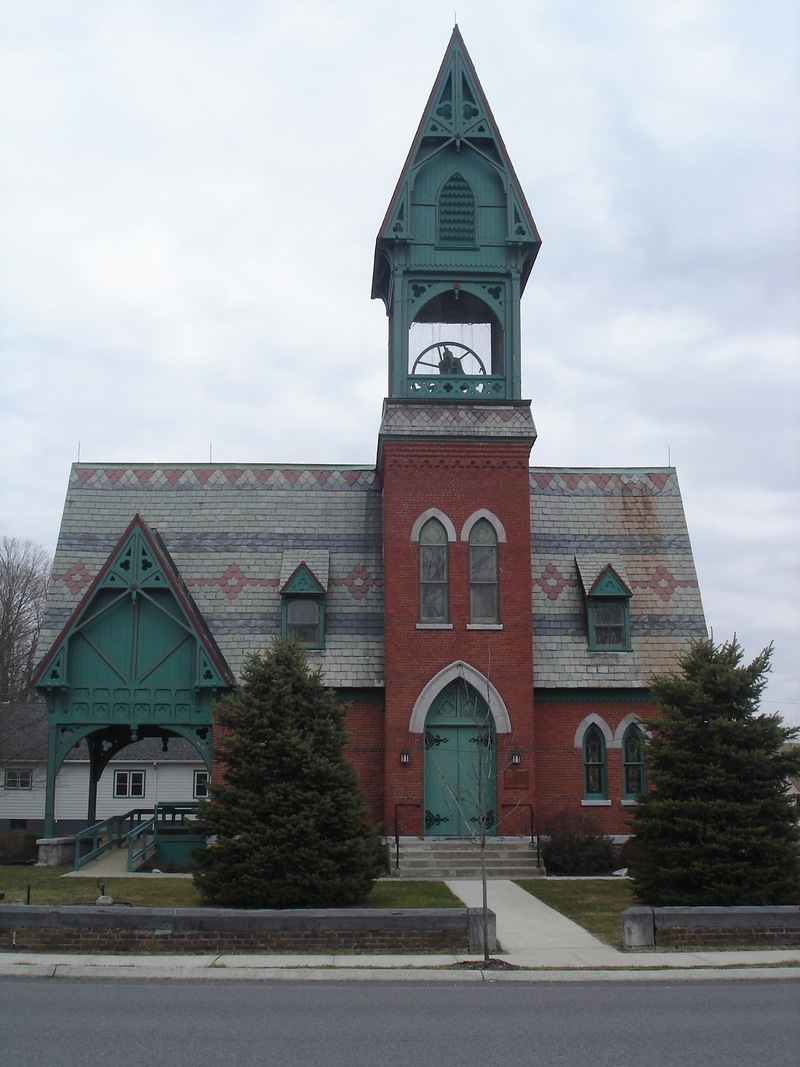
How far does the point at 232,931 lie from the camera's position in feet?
46.3

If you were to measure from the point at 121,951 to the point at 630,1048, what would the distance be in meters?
7.24

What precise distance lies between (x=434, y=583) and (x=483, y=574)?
1.17m

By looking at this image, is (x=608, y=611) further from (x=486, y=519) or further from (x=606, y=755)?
(x=486, y=519)

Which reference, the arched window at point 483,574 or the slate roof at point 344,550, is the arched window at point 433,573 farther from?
the slate roof at point 344,550

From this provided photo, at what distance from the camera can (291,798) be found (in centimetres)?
1683

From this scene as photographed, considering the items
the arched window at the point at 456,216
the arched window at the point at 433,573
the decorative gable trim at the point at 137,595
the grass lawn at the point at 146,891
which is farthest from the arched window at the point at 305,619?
the arched window at the point at 456,216

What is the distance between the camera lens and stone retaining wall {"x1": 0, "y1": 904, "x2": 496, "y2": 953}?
14.0 m

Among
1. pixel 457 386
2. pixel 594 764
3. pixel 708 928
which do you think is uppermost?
pixel 457 386

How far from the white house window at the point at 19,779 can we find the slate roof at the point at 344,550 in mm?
21175

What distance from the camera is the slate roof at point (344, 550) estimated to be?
85.9 feet

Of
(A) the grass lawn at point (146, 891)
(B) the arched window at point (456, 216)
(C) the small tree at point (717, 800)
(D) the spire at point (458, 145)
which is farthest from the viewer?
(B) the arched window at point (456, 216)

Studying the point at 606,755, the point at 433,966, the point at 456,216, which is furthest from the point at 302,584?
the point at 433,966

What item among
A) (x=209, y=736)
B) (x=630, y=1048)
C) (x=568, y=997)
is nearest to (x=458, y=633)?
(x=209, y=736)

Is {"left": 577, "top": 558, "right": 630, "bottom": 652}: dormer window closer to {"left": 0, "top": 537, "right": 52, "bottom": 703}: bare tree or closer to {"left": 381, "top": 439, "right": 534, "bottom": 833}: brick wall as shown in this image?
{"left": 381, "top": 439, "right": 534, "bottom": 833}: brick wall
